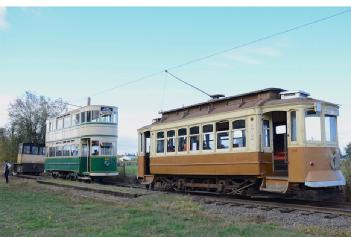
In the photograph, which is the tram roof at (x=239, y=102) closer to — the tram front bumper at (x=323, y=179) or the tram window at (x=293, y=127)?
the tram window at (x=293, y=127)

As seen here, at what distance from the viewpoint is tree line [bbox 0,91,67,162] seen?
181 feet

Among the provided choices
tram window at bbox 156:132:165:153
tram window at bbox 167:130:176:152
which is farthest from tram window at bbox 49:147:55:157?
tram window at bbox 167:130:176:152

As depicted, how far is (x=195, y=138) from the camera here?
18.2 metres

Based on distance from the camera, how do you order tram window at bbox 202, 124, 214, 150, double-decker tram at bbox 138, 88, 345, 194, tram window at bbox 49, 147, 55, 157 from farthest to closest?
tram window at bbox 49, 147, 55, 157, tram window at bbox 202, 124, 214, 150, double-decker tram at bbox 138, 88, 345, 194

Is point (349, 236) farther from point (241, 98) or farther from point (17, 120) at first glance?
point (17, 120)

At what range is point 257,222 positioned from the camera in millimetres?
10438

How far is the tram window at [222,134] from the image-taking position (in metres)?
16.5

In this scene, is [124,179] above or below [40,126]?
below

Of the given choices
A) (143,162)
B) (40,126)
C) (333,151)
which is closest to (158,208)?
(333,151)

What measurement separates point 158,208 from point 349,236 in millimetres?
5925

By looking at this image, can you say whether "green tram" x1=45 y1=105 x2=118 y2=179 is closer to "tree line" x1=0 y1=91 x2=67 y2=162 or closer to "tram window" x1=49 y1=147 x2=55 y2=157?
"tram window" x1=49 y1=147 x2=55 y2=157

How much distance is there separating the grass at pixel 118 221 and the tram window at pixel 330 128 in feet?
15.6

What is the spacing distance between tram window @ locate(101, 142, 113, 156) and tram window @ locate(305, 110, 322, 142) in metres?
17.0

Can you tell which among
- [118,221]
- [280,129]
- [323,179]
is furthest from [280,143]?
[118,221]
